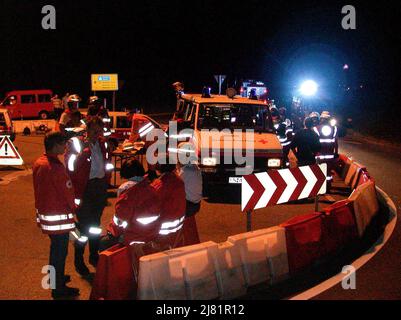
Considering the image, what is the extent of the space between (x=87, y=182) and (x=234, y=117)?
637 centimetres

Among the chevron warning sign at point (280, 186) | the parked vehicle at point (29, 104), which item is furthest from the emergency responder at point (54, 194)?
the parked vehicle at point (29, 104)

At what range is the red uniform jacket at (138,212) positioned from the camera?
18.1 feet

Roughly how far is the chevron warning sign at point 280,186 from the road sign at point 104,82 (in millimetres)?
20370

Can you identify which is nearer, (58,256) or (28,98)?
(58,256)

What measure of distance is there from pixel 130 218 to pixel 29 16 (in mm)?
66203

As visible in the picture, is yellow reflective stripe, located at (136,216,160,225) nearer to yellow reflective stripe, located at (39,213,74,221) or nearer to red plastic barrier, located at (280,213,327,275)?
yellow reflective stripe, located at (39,213,74,221)

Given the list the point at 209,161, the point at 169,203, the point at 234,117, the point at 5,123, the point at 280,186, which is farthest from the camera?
the point at 5,123

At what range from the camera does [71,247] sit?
27.3 ft

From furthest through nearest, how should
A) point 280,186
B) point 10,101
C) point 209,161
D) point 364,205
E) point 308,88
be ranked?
point 10,101 → point 308,88 → point 209,161 → point 364,205 → point 280,186

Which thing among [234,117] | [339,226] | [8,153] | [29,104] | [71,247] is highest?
[234,117]

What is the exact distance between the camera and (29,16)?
6644 cm

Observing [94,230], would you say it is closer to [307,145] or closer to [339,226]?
[339,226]

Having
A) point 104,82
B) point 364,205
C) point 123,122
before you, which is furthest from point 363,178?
point 104,82

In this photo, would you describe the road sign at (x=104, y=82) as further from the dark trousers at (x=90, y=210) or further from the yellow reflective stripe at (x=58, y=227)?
the yellow reflective stripe at (x=58, y=227)
